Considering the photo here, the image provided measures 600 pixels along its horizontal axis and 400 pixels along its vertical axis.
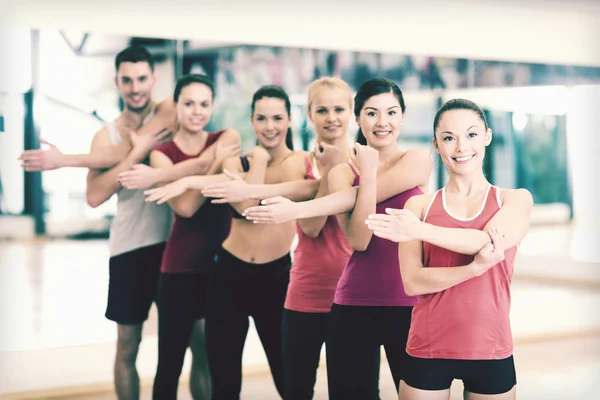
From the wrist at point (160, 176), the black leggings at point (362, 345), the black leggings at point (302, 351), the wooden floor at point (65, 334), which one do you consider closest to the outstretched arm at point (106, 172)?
the wrist at point (160, 176)

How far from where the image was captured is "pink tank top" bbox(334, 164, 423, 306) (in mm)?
3186

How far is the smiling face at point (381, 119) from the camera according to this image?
327cm

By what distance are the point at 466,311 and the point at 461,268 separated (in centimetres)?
17

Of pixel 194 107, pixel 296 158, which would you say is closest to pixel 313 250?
pixel 296 158

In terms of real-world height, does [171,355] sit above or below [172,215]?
below

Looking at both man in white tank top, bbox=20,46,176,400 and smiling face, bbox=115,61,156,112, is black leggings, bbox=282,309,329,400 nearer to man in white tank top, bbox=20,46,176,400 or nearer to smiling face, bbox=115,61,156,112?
man in white tank top, bbox=20,46,176,400

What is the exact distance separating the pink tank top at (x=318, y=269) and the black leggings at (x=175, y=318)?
880 millimetres

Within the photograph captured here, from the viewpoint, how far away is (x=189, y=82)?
469 cm

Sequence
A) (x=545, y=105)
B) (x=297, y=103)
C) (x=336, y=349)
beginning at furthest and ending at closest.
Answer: (x=545, y=105) → (x=297, y=103) → (x=336, y=349)

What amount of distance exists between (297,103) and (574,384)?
2920 millimetres

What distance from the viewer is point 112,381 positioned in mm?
4883

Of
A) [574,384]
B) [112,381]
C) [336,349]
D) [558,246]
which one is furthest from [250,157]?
[558,246]

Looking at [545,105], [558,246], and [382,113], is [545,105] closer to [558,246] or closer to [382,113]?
[558,246]

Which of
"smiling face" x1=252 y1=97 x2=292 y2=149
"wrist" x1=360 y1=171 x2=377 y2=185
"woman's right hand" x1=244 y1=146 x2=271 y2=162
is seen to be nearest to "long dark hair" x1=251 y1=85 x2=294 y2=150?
"smiling face" x1=252 y1=97 x2=292 y2=149
